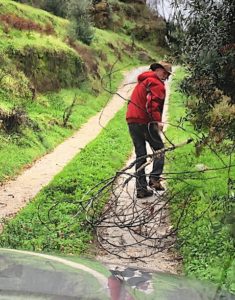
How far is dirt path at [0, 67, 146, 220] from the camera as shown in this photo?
9.73m

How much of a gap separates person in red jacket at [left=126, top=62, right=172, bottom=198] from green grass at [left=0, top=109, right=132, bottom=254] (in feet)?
2.63

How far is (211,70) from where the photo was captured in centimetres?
764

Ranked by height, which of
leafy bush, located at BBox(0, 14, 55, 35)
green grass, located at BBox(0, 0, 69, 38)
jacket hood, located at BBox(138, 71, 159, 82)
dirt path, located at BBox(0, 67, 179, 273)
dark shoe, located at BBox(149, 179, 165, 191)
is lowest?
dirt path, located at BBox(0, 67, 179, 273)

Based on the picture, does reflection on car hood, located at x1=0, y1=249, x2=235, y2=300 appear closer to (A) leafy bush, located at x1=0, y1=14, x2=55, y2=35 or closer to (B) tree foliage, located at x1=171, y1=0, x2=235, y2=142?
(B) tree foliage, located at x1=171, y1=0, x2=235, y2=142

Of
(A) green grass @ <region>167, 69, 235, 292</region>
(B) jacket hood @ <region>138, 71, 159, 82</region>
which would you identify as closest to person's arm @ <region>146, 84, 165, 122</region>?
(B) jacket hood @ <region>138, 71, 159, 82</region>

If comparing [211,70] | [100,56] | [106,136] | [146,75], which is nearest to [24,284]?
Result: [211,70]

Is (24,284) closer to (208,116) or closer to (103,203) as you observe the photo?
(103,203)

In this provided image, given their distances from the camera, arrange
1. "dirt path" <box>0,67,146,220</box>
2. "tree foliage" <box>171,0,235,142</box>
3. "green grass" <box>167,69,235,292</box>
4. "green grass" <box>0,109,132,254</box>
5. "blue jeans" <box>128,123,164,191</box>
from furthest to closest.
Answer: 1. "dirt path" <box>0,67,146,220</box>
2. "blue jeans" <box>128,123,164,191</box>
3. "tree foliage" <box>171,0,235,142</box>
4. "green grass" <box>0,109,132,254</box>
5. "green grass" <box>167,69,235,292</box>

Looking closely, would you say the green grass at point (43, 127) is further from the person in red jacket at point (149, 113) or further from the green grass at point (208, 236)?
the green grass at point (208, 236)

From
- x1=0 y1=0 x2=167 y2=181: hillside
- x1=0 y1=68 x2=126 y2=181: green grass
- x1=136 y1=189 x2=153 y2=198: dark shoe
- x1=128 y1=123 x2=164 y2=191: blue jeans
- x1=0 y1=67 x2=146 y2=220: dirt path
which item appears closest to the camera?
x1=136 y1=189 x2=153 y2=198: dark shoe

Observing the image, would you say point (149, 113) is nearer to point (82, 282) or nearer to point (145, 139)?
point (145, 139)

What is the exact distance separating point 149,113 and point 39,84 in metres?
14.9

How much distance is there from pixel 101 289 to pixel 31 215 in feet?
19.0

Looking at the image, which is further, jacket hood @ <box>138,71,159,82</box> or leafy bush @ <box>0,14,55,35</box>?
leafy bush @ <box>0,14,55,35</box>
